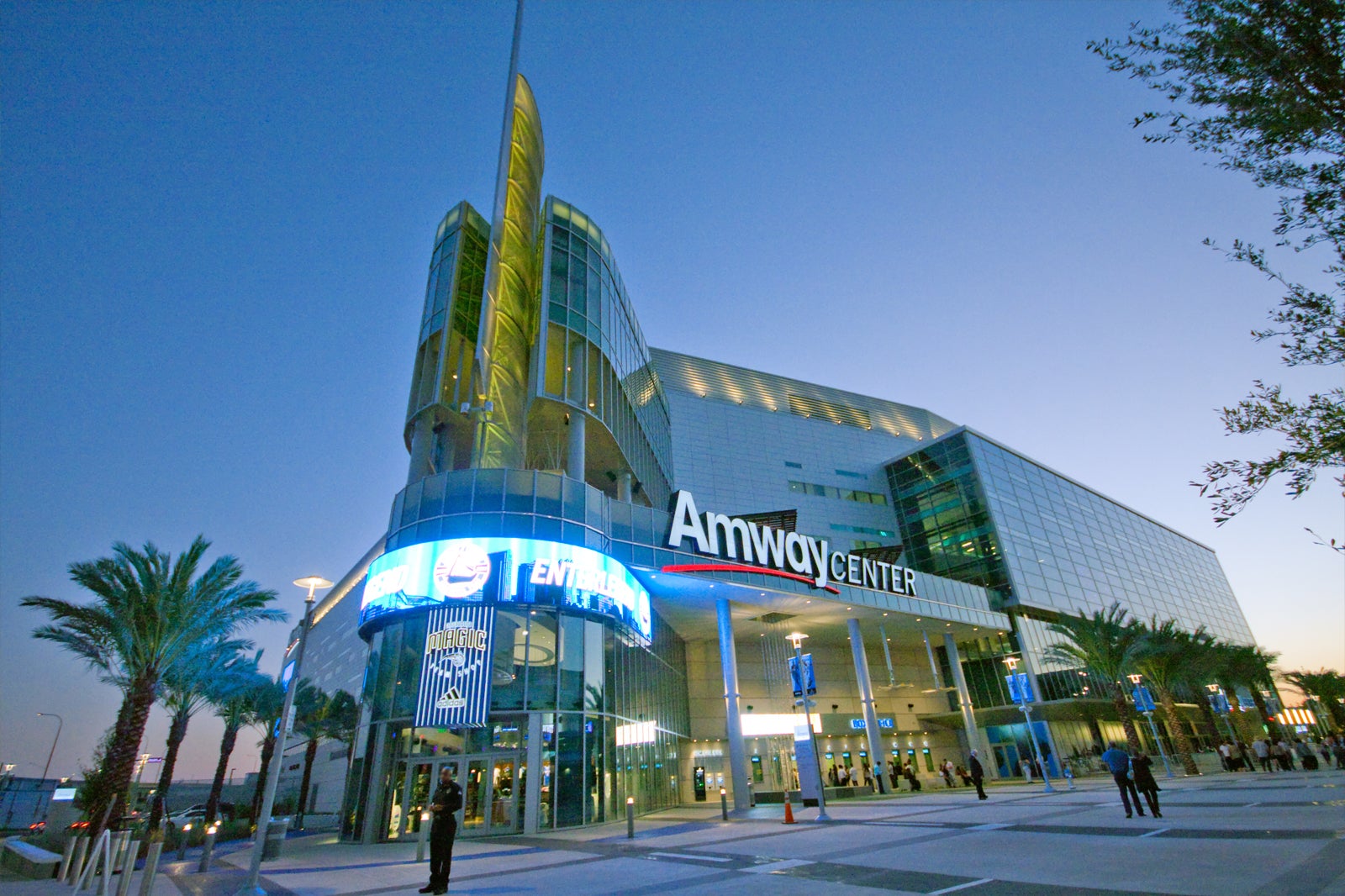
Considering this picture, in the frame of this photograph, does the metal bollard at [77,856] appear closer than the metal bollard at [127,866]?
No

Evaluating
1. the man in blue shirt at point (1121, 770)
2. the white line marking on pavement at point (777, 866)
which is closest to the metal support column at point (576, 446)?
the white line marking on pavement at point (777, 866)

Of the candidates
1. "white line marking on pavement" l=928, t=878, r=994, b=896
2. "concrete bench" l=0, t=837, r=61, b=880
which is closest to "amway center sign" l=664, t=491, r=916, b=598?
"concrete bench" l=0, t=837, r=61, b=880

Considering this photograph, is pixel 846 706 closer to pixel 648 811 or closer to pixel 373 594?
pixel 648 811

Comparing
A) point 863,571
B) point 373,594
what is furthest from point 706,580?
point 373,594

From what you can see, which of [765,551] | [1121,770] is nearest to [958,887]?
[1121,770]

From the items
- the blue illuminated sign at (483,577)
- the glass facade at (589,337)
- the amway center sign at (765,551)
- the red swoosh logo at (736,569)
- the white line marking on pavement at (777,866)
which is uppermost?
the glass facade at (589,337)

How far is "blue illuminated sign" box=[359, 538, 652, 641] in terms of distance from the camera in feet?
77.3

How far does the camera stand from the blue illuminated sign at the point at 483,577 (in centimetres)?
2355

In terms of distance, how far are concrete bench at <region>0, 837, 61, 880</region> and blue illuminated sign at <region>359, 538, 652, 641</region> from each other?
10431mm

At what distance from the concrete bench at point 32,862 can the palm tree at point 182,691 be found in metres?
13.4

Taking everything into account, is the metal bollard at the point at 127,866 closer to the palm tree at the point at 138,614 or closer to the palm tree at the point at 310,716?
the palm tree at the point at 138,614

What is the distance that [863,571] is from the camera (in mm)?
38062

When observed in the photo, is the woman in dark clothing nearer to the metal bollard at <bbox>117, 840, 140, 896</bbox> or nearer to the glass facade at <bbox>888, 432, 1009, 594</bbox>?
the metal bollard at <bbox>117, 840, 140, 896</bbox>

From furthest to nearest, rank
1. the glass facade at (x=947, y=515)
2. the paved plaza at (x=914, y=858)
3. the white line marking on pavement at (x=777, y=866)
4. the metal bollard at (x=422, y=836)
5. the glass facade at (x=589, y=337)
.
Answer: the glass facade at (x=947, y=515)
the glass facade at (x=589, y=337)
the metal bollard at (x=422, y=836)
the white line marking on pavement at (x=777, y=866)
the paved plaza at (x=914, y=858)
